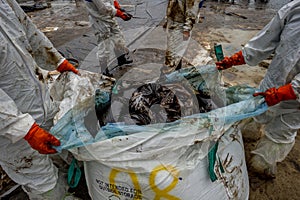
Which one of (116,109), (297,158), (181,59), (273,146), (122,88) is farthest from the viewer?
(181,59)

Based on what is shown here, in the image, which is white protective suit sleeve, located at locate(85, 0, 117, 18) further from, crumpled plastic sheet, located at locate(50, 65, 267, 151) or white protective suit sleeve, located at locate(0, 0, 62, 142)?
crumpled plastic sheet, located at locate(50, 65, 267, 151)

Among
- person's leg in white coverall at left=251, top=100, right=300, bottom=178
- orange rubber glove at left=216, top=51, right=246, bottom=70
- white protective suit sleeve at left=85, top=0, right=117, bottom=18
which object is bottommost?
person's leg in white coverall at left=251, top=100, right=300, bottom=178

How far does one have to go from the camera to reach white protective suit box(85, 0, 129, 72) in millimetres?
3004

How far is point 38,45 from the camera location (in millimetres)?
1544

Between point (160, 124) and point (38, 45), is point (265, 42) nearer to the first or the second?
point (160, 124)

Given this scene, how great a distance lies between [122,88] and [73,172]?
0.66m

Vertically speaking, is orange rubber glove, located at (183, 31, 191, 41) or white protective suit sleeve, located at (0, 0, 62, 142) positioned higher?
white protective suit sleeve, located at (0, 0, 62, 142)

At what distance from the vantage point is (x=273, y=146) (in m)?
1.66

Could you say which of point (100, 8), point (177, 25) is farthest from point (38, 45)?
point (177, 25)

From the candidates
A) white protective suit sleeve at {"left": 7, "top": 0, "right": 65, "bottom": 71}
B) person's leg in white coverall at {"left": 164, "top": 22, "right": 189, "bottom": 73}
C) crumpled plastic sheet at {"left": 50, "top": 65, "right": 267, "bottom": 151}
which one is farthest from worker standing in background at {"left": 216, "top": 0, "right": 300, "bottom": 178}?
person's leg in white coverall at {"left": 164, "top": 22, "right": 189, "bottom": 73}

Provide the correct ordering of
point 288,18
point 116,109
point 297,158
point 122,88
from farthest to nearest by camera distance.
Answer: point 297,158
point 122,88
point 116,109
point 288,18

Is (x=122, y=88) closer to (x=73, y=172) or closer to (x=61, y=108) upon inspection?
(x=61, y=108)

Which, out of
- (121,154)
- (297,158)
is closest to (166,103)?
(121,154)

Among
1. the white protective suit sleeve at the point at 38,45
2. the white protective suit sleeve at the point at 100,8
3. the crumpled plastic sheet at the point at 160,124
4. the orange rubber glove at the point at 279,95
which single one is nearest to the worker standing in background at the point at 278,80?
the orange rubber glove at the point at 279,95
